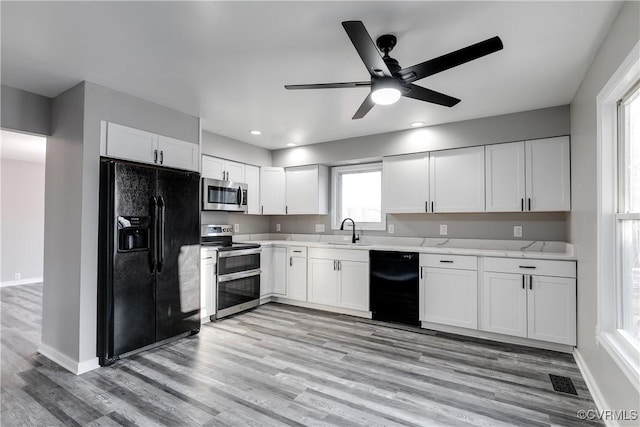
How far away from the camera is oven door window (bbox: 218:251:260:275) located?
13.1 ft

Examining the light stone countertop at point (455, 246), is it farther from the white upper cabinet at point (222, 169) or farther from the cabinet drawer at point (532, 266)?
the white upper cabinet at point (222, 169)

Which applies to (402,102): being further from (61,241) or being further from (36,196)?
(36,196)

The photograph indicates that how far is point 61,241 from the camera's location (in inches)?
114

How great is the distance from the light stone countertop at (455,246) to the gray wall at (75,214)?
89.4 inches

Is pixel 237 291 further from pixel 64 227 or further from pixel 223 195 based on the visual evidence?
pixel 64 227

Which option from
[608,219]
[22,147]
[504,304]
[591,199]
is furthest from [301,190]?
[22,147]

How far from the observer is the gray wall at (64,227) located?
108 inches

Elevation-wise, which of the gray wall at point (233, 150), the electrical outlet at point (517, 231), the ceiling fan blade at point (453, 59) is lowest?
the electrical outlet at point (517, 231)

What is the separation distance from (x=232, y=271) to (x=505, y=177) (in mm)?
3387

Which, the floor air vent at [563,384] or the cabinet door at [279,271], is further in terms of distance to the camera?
the cabinet door at [279,271]

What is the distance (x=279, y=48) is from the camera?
2.25 meters

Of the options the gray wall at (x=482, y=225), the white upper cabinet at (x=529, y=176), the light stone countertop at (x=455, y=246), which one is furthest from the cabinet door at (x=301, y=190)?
the white upper cabinet at (x=529, y=176)

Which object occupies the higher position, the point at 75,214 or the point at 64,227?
the point at 75,214

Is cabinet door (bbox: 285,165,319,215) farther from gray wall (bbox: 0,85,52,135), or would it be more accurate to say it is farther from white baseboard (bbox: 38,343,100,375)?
white baseboard (bbox: 38,343,100,375)
